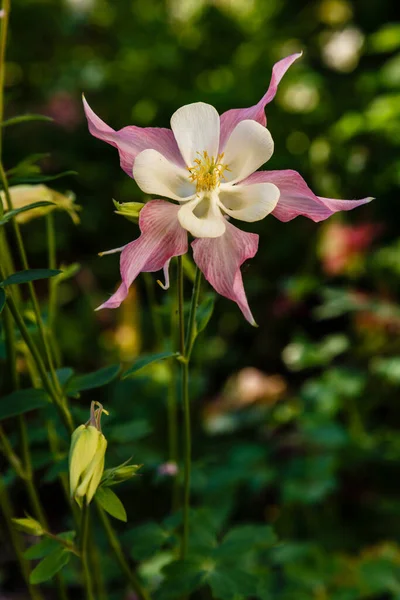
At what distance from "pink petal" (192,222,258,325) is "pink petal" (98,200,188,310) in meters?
0.02

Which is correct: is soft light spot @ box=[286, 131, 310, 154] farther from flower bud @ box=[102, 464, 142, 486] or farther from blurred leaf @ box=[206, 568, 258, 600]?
flower bud @ box=[102, 464, 142, 486]

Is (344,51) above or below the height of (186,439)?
above

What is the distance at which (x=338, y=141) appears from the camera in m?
2.41

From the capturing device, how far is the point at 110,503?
554 millimetres

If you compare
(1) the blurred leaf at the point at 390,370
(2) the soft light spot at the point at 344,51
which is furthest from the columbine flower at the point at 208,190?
(2) the soft light spot at the point at 344,51

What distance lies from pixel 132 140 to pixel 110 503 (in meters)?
0.27

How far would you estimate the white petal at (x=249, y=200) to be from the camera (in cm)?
54

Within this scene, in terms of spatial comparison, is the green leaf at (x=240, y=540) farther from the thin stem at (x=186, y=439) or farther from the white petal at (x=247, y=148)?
the white petal at (x=247, y=148)

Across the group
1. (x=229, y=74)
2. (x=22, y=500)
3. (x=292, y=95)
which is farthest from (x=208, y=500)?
(x=229, y=74)

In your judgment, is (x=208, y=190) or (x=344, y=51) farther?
(x=344, y=51)

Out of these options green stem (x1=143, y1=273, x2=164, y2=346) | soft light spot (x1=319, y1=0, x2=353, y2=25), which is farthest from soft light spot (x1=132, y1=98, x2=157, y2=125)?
green stem (x1=143, y1=273, x2=164, y2=346)

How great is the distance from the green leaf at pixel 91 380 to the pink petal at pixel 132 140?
0.18 meters

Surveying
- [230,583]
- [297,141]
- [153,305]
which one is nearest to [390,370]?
[153,305]

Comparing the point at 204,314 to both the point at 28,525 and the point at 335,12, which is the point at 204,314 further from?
the point at 335,12
